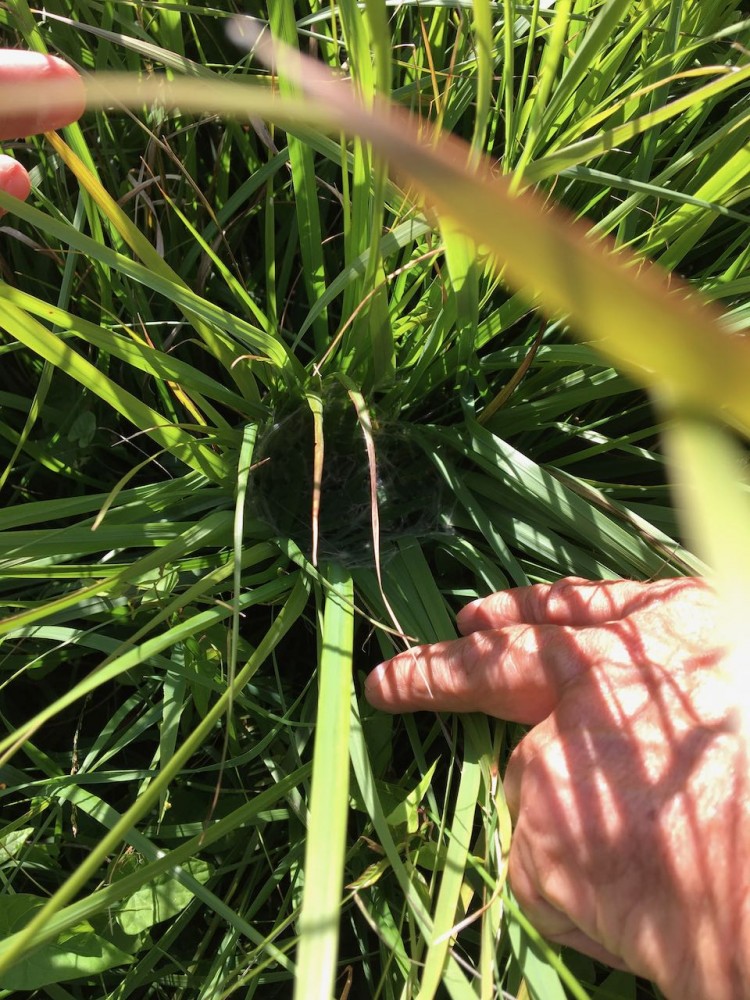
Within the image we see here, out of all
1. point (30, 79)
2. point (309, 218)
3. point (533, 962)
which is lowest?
point (533, 962)

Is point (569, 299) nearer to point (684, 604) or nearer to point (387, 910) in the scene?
point (684, 604)

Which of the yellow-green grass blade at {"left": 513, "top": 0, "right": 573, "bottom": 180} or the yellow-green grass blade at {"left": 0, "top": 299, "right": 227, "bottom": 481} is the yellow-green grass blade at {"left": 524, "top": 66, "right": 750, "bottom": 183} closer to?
the yellow-green grass blade at {"left": 513, "top": 0, "right": 573, "bottom": 180}

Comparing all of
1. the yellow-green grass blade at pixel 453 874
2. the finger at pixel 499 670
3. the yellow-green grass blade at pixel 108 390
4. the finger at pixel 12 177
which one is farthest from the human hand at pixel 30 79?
the yellow-green grass blade at pixel 453 874

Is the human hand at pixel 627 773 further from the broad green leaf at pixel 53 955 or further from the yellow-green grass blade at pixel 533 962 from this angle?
the broad green leaf at pixel 53 955

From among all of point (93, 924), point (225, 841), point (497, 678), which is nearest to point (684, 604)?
point (497, 678)

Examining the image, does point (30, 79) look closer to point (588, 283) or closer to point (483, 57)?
point (483, 57)

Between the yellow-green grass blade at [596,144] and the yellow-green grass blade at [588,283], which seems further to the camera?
the yellow-green grass blade at [596,144]

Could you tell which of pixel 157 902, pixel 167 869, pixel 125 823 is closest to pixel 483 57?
pixel 125 823
